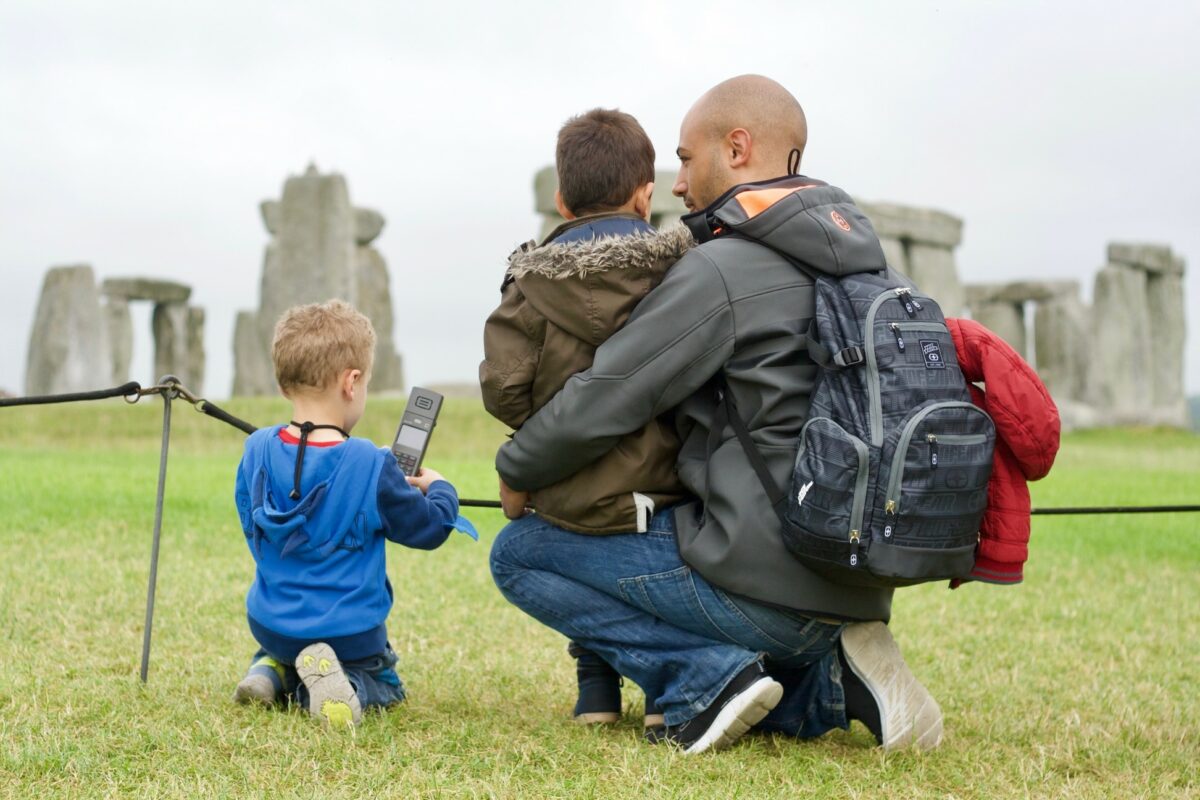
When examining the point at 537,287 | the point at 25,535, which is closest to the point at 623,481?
the point at 537,287

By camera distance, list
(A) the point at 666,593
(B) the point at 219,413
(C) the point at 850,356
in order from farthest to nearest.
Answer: (B) the point at 219,413, (A) the point at 666,593, (C) the point at 850,356

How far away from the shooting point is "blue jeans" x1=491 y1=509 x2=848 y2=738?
11.9ft

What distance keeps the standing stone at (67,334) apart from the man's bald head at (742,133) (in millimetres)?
19122

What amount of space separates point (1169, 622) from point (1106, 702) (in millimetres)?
1966

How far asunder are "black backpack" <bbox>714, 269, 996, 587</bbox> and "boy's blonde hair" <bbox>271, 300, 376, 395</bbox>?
4.00ft

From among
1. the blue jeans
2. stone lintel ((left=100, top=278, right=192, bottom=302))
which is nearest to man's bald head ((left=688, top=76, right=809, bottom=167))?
the blue jeans

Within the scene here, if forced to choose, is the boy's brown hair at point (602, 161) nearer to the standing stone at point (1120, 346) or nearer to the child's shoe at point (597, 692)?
the child's shoe at point (597, 692)

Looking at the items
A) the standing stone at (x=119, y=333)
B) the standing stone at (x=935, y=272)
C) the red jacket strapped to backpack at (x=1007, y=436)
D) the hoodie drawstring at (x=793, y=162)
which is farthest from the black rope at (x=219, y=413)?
the standing stone at (x=119, y=333)

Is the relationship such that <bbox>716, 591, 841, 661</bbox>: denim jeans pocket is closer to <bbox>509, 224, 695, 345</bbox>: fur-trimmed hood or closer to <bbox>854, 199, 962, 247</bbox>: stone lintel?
<bbox>509, 224, 695, 345</bbox>: fur-trimmed hood

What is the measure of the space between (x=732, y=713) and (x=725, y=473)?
24.1 inches

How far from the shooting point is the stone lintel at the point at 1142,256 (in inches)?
1089

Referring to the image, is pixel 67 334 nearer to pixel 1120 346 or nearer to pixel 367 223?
pixel 367 223

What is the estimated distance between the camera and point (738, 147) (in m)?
3.79

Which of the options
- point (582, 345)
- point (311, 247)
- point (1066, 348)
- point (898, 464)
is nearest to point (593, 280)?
point (582, 345)
